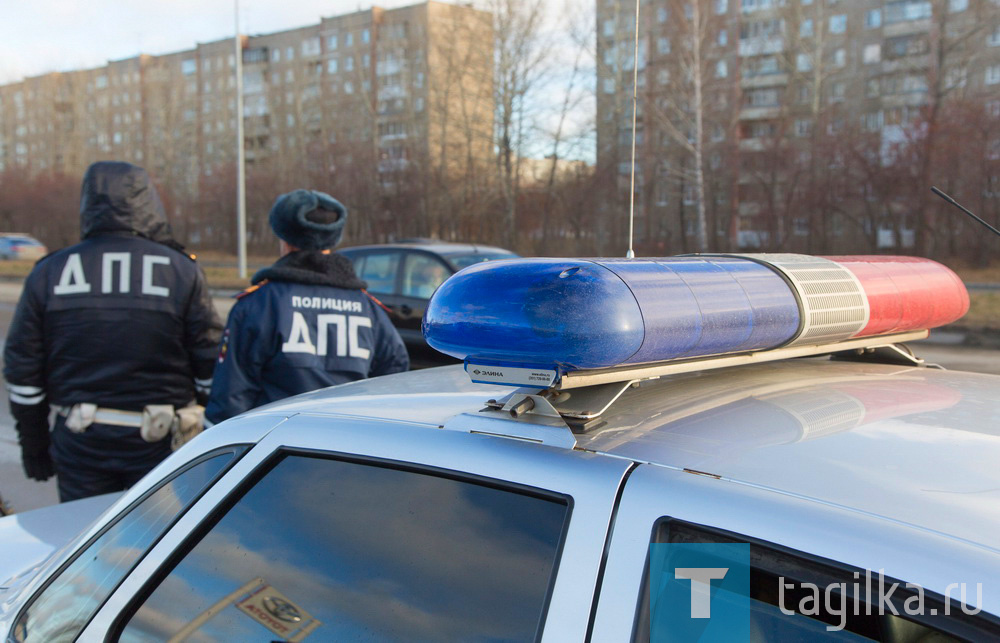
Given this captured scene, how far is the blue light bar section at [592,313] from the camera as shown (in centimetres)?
129

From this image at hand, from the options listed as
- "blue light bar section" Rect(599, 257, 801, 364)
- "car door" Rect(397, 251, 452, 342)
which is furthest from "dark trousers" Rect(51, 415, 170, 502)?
"car door" Rect(397, 251, 452, 342)

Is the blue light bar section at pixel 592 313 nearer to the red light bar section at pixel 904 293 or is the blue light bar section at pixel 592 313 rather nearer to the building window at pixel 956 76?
the red light bar section at pixel 904 293

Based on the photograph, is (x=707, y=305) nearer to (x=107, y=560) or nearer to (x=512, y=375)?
(x=512, y=375)

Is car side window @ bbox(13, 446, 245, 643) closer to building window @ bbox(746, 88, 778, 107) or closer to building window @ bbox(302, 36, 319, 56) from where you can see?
building window @ bbox(746, 88, 778, 107)

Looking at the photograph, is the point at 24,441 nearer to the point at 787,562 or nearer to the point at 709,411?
the point at 709,411

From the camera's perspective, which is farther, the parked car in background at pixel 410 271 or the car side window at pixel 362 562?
the parked car in background at pixel 410 271

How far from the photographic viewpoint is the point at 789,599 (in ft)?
3.52

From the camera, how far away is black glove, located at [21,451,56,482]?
3332 mm

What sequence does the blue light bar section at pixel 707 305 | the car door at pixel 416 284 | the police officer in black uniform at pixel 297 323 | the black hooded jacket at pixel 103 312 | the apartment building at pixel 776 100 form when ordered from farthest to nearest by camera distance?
1. the apartment building at pixel 776 100
2. the car door at pixel 416 284
3. the black hooded jacket at pixel 103 312
4. the police officer in black uniform at pixel 297 323
5. the blue light bar section at pixel 707 305

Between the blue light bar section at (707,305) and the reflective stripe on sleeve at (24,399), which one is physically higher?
the blue light bar section at (707,305)

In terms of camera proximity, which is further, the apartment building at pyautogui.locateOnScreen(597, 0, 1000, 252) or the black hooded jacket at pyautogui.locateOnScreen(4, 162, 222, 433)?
the apartment building at pyautogui.locateOnScreen(597, 0, 1000, 252)

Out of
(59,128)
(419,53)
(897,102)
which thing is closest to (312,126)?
(419,53)

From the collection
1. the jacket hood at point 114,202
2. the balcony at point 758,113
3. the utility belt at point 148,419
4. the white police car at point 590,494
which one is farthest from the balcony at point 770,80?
the white police car at point 590,494

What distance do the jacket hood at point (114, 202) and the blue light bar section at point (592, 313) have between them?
2207mm
